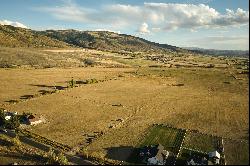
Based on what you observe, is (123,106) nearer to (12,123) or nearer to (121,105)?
(121,105)

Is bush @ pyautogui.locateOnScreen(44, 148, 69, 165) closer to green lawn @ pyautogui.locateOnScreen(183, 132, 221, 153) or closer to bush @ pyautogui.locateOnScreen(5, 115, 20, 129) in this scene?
bush @ pyautogui.locateOnScreen(5, 115, 20, 129)

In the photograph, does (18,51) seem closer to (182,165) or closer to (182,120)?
(182,120)

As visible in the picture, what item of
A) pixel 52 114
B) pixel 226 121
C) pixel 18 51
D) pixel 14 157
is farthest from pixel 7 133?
pixel 18 51

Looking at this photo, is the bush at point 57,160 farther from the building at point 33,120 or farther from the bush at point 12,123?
the building at point 33,120

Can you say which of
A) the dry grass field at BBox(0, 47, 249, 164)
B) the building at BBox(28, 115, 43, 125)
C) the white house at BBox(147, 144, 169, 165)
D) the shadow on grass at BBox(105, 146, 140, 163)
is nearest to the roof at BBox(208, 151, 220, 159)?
the white house at BBox(147, 144, 169, 165)

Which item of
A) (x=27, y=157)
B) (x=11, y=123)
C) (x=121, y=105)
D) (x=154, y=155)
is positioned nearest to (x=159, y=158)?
(x=154, y=155)

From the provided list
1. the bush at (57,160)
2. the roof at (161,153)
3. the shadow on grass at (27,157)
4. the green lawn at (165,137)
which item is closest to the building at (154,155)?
the roof at (161,153)
